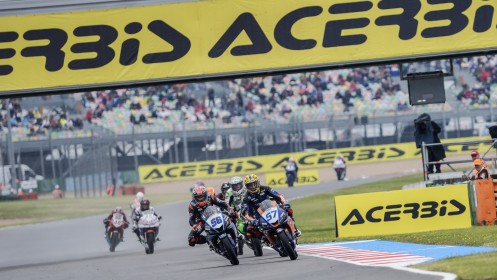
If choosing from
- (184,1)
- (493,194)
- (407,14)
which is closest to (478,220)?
(493,194)

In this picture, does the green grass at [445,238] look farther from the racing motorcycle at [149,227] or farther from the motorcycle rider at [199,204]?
the motorcycle rider at [199,204]

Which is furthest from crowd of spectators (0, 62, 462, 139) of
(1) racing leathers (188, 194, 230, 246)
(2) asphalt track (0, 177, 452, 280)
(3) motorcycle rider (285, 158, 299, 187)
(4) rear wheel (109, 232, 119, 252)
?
(1) racing leathers (188, 194, 230, 246)

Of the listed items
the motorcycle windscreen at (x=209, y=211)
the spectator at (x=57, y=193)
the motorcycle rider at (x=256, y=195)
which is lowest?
the motorcycle windscreen at (x=209, y=211)

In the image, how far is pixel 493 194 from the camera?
2119 cm

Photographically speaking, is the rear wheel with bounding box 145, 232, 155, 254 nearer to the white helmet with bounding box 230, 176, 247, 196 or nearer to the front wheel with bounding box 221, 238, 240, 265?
the white helmet with bounding box 230, 176, 247, 196

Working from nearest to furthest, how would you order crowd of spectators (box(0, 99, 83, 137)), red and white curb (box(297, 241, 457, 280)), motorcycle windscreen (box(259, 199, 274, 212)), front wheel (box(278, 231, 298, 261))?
red and white curb (box(297, 241, 457, 280)) → front wheel (box(278, 231, 298, 261)) → motorcycle windscreen (box(259, 199, 274, 212)) → crowd of spectators (box(0, 99, 83, 137))

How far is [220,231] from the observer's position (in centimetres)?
Result: 1700

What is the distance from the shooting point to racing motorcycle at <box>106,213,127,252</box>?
28406mm

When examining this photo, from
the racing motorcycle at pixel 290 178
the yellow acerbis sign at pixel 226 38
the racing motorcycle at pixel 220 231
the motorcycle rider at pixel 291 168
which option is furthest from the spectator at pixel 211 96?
the racing motorcycle at pixel 220 231

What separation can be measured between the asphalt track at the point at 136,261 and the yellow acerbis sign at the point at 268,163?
26.2 ft

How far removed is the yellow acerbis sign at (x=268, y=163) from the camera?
170 feet

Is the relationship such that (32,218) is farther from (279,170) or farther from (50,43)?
(50,43)

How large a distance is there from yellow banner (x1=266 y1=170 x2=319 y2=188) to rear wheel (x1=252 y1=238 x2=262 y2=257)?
3472 centimetres

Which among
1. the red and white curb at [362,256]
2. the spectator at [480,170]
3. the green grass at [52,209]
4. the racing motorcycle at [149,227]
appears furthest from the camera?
the green grass at [52,209]
